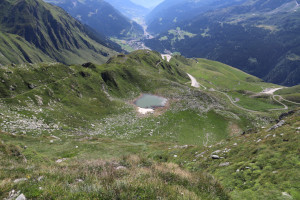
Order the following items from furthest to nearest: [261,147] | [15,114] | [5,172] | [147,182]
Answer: [15,114] → [261,147] → [5,172] → [147,182]

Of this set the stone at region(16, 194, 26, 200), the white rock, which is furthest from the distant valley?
the white rock

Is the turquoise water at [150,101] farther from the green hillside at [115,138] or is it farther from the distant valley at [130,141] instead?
the green hillside at [115,138]

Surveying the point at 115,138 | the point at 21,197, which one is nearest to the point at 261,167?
the point at 21,197

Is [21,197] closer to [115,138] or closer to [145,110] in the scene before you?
[115,138]

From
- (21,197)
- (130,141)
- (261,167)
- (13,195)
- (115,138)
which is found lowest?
(115,138)

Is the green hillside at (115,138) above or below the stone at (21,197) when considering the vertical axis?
below

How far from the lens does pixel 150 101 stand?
82.2 m

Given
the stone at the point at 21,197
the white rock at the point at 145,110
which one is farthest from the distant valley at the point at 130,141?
the white rock at the point at 145,110

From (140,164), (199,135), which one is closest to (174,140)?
(199,135)

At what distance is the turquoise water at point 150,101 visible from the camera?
253 ft

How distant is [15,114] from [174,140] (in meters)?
40.8

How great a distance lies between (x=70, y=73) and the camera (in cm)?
7069

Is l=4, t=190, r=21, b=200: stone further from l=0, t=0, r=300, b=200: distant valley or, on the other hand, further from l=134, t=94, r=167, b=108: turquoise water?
l=134, t=94, r=167, b=108: turquoise water

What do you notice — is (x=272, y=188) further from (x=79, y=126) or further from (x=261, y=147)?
(x=79, y=126)
